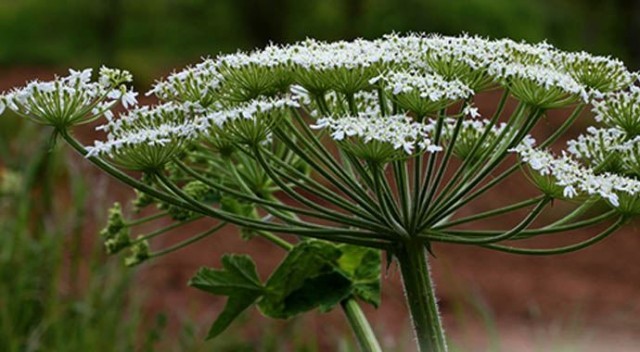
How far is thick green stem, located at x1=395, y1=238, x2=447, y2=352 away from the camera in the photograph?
116 cm

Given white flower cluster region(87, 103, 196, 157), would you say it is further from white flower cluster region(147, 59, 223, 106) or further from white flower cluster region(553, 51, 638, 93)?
white flower cluster region(553, 51, 638, 93)

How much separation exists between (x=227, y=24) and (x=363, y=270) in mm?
9368

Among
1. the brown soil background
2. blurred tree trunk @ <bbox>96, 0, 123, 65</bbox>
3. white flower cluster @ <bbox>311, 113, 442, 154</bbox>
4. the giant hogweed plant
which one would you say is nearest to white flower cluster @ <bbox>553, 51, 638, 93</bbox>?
the giant hogweed plant

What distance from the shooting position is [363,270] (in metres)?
1.42

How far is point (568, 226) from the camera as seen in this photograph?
1.11m

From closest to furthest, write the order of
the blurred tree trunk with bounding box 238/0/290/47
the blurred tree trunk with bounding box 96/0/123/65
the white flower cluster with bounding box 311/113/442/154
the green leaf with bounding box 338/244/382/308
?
the white flower cluster with bounding box 311/113/442/154, the green leaf with bounding box 338/244/382/308, the blurred tree trunk with bounding box 96/0/123/65, the blurred tree trunk with bounding box 238/0/290/47

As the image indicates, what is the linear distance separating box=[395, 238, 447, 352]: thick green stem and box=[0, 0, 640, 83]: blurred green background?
850 centimetres

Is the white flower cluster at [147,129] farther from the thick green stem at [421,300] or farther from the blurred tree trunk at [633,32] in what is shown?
the blurred tree trunk at [633,32]

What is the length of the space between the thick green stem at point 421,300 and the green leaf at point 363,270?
22cm

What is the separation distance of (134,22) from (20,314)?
854 cm

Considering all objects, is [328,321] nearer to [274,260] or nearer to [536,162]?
[274,260]

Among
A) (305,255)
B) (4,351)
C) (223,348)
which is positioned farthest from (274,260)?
(305,255)

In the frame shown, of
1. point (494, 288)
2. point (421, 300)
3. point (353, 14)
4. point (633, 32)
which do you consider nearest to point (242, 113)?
point (421, 300)

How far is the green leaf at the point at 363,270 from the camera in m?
1.40
